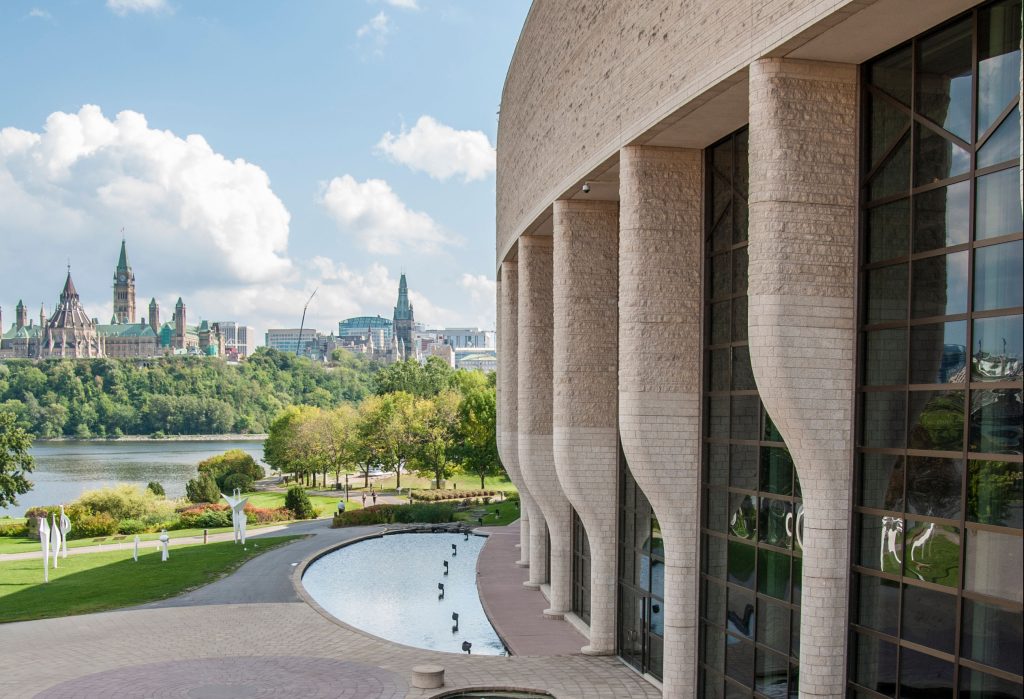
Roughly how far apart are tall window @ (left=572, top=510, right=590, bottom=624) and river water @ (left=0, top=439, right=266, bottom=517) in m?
41.8

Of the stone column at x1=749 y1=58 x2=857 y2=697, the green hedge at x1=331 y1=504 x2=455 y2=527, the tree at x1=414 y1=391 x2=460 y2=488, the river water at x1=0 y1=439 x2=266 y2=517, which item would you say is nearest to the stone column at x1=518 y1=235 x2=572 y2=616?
the stone column at x1=749 y1=58 x2=857 y2=697

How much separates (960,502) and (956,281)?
2565 millimetres

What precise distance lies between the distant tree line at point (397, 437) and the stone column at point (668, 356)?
43.1 m

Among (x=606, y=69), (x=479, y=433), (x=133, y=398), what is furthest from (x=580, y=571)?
(x=133, y=398)

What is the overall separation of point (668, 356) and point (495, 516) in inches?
1363

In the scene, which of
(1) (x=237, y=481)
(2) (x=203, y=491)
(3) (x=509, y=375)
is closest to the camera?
(3) (x=509, y=375)

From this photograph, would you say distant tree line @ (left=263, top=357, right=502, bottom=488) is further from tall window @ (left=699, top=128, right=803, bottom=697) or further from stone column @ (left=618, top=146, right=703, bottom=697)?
tall window @ (left=699, top=128, right=803, bottom=697)

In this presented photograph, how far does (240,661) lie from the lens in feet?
72.2

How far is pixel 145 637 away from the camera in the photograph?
962 inches

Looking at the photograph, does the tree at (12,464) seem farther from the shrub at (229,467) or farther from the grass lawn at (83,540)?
the shrub at (229,467)

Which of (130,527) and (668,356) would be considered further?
(130,527)

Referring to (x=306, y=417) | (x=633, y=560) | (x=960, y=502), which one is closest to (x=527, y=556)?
(x=633, y=560)

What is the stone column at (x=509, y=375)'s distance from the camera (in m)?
32.3

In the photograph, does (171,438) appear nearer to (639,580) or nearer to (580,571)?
(580,571)
